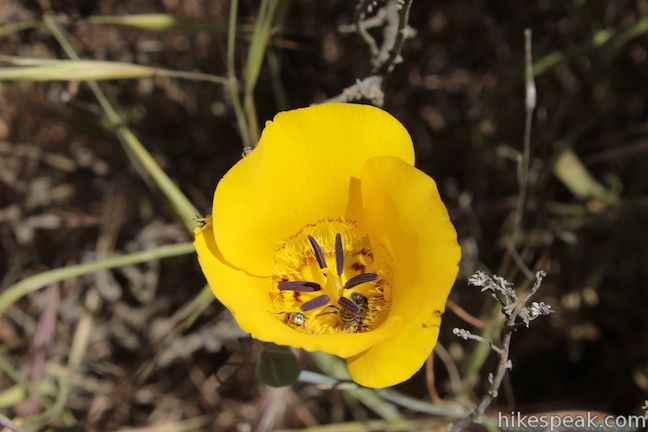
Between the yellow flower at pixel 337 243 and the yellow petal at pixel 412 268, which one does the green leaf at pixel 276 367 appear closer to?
the yellow flower at pixel 337 243

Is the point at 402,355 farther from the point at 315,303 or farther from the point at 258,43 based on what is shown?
the point at 258,43

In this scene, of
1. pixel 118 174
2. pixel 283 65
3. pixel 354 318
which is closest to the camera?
pixel 354 318

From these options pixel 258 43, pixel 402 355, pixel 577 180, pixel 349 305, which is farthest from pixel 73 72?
pixel 577 180

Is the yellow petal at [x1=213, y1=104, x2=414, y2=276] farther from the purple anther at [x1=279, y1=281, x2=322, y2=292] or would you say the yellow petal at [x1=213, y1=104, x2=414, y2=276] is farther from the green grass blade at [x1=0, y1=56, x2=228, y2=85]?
the green grass blade at [x1=0, y1=56, x2=228, y2=85]

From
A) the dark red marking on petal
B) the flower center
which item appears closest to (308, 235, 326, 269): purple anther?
the flower center

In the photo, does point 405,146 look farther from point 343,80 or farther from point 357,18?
point 343,80

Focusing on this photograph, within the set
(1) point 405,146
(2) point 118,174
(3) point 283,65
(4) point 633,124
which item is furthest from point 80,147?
(4) point 633,124
